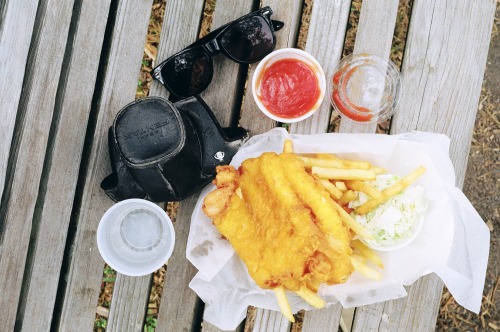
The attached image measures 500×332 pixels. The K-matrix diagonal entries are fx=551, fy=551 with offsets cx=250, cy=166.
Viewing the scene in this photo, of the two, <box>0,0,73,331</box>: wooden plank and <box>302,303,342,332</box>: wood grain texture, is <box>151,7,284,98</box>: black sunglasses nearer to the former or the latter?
<box>0,0,73,331</box>: wooden plank

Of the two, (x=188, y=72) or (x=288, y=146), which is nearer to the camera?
(x=288, y=146)

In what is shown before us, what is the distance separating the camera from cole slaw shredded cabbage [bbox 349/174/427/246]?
2.02m

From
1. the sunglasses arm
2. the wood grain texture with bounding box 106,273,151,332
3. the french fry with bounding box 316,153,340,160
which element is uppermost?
the sunglasses arm

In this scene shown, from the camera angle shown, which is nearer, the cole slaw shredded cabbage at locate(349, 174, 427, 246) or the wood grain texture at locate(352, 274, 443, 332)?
the cole slaw shredded cabbage at locate(349, 174, 427, 246)

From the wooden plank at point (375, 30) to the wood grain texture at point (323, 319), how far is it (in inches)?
29.6

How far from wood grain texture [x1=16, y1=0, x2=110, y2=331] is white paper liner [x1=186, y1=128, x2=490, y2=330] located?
0.56 m

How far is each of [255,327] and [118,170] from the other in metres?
0.87

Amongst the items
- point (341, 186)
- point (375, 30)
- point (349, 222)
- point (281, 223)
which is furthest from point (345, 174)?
point (375, 30)

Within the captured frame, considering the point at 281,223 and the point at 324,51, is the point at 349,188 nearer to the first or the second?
the point at 281,223

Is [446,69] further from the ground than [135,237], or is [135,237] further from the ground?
[446,69]

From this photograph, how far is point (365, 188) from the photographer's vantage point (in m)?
1.98

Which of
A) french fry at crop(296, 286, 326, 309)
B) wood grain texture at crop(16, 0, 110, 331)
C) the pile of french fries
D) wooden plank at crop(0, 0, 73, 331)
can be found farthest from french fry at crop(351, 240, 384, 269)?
wooden plank at crop(0, 0, 73, 331)

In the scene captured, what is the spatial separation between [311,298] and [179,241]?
2.08 ft

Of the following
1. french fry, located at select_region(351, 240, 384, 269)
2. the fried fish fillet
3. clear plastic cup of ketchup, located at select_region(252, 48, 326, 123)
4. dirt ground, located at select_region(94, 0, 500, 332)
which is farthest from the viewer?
dirt ground, located at select_region(94, 0, 500, 332)
